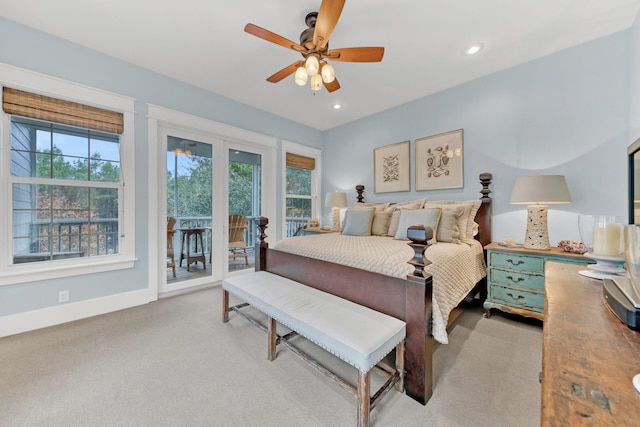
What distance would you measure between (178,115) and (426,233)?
336 centimetres

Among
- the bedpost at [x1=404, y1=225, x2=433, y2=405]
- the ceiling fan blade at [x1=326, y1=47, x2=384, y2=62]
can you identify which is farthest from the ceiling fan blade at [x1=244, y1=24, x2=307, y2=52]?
the bedpost at [x1=404, y1=225, x2=433, y2=405]

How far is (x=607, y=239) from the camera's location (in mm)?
1195

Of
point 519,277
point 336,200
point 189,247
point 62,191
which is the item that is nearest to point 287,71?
point 336,200

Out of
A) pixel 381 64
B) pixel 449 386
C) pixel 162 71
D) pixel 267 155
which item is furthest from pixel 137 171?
pixel 449 386

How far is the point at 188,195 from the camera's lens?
349cm

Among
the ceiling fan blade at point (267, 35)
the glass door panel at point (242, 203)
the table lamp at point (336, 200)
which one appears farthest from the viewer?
the table lamp at point (336, 200)

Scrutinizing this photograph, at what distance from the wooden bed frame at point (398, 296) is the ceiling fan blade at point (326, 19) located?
1.80 meters

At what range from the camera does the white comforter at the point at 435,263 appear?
1.63 meters

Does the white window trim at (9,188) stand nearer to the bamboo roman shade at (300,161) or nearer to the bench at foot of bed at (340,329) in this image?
the bench at foot of bed at (340,329)

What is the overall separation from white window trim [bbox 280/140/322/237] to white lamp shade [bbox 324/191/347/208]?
700 millimetres

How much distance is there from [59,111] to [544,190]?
4.85 m

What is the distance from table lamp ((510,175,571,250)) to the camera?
2318mm

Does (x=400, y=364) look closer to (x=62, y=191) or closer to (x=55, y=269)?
(x=55, y=269)

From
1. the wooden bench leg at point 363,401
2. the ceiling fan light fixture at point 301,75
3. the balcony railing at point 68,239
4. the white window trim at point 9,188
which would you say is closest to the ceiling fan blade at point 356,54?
the ceiling fan light fixture at point 301,75
